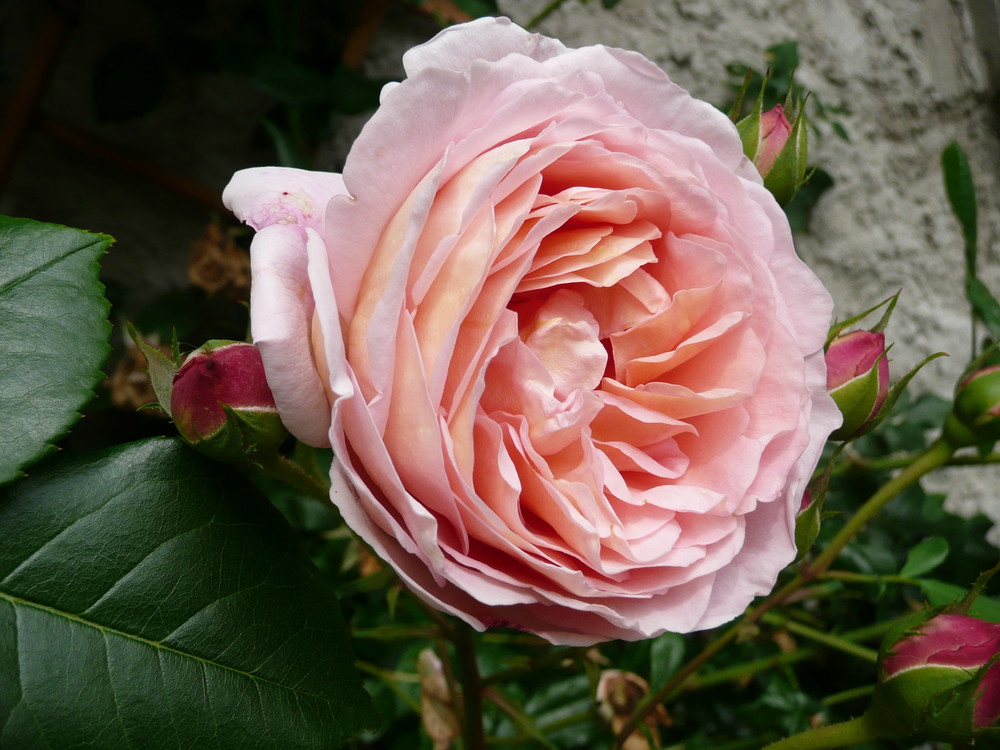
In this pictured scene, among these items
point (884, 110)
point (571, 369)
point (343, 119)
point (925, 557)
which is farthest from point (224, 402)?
point (884, 110)

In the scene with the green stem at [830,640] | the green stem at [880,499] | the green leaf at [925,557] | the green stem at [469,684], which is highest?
the green stem at [880,499]

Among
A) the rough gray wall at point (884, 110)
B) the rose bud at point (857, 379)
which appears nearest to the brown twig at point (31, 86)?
the rough gray wall at point (884, 110)

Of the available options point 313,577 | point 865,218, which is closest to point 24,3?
point 313,577

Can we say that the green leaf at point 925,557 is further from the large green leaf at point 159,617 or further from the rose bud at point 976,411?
the large green leaf at point 159,617

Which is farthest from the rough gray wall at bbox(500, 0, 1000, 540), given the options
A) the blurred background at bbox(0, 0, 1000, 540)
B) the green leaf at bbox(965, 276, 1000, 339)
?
the green leaf at bbox(965, 276, 1000, 339)

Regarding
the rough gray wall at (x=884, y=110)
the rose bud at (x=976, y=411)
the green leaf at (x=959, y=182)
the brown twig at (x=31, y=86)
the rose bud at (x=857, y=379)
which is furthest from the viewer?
the rough gray wall at (x=884, y=110)

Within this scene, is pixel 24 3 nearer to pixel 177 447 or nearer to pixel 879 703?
pixel 177 447

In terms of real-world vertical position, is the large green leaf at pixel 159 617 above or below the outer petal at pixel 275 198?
below

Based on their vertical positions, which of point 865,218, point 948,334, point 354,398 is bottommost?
point 948,334
